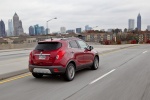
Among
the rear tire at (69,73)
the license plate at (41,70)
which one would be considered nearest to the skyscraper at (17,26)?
the license plate at (41,70)

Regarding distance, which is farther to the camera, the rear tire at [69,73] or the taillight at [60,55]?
the rear tire at [69,73]

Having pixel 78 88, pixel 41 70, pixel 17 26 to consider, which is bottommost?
pixel 78 88

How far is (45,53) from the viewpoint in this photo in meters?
8.30

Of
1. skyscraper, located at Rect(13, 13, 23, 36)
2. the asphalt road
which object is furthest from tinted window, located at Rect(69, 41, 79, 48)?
skyscraper, located at Rect(13, 13, 23, 36)

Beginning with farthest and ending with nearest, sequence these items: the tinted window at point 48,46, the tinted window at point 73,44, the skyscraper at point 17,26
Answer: the skyscraper at point 17,26, the tinted window at point 73,44, the tinted window at point 48,46

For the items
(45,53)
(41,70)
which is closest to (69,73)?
(41,70)

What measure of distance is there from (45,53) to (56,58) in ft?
1.67

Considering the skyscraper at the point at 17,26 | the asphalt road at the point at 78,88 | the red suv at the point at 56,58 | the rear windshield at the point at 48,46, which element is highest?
the skyscraper at the point at 17,26

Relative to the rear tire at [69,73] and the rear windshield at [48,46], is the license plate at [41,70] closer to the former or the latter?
the rear tire at [69,73]

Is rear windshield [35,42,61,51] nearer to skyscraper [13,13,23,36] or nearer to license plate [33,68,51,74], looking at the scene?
license plate [33,68,51,74]

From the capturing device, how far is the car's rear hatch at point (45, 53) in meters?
8.16

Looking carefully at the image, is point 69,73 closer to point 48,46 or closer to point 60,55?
point 60,55

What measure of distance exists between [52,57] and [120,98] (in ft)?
10.4

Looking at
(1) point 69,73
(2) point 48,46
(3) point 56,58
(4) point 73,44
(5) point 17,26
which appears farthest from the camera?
(5) point 17,26
